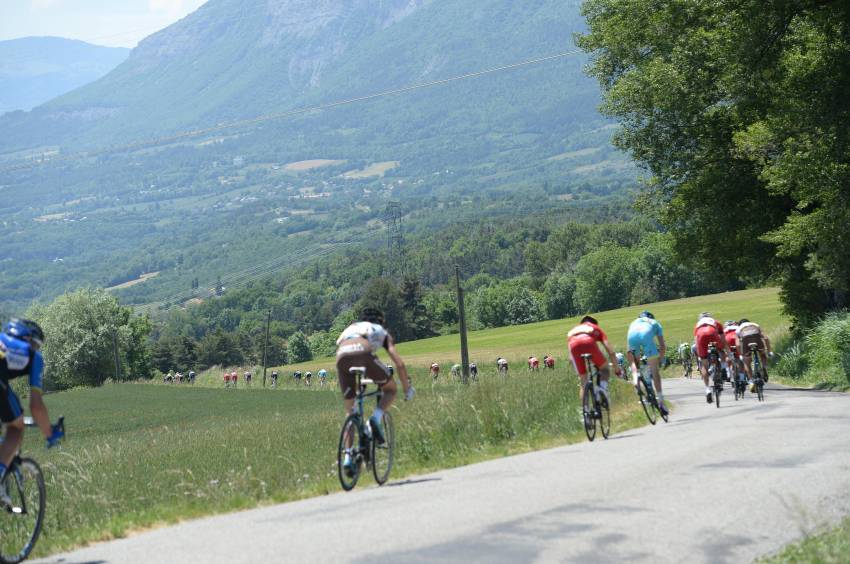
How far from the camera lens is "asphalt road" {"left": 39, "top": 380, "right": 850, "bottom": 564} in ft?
26.7

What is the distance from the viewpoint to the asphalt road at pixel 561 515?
8.13 m

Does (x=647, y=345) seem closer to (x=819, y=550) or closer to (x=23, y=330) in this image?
(x=819, y=550)

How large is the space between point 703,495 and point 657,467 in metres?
1.85

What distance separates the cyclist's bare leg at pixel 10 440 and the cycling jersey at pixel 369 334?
3706mm

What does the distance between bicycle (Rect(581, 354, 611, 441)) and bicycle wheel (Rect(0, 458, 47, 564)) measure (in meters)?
8.66

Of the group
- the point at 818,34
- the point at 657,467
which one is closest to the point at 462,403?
the point at 657,467

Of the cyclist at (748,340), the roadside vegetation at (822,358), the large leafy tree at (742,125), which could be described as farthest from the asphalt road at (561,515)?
the roadside vegetation at (822,358)

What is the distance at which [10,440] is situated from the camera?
368 inches

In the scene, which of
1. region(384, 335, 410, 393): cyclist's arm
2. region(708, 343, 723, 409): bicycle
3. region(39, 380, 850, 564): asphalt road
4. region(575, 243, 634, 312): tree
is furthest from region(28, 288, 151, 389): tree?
region(39, 380, 850, 564): asphalt road

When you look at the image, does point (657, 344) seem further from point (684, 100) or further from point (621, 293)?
point (621, 293)

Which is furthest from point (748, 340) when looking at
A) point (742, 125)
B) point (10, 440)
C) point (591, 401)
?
point (10, 440)

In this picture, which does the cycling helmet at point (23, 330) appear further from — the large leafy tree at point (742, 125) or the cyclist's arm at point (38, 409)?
the large leafy tree at point (742, 125)

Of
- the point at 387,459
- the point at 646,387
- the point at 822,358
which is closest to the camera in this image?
the point at 387,459

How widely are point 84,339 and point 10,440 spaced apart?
115 meters
